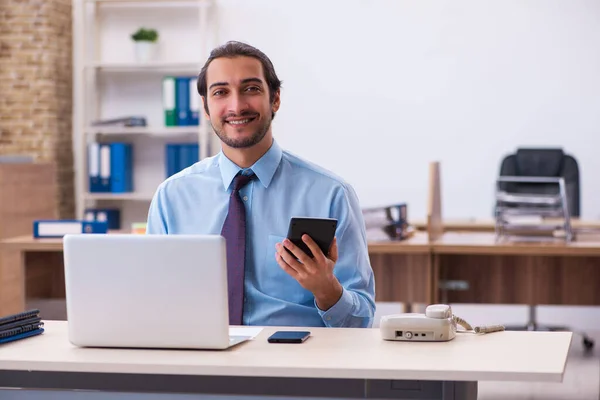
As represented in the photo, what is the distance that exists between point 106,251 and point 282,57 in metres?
5.06

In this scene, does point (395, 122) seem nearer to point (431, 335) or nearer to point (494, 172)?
point (494, 172)

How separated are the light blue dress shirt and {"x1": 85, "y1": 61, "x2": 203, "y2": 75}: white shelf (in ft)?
13.4

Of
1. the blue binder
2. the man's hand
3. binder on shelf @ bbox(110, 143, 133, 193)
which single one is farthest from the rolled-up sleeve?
binder on shelf @ bbox(110, 143, 133, 193)

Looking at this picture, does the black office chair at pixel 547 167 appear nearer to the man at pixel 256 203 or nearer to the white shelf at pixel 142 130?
the white shelf at pixel 142 130

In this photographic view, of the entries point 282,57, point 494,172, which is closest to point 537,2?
point 494,172

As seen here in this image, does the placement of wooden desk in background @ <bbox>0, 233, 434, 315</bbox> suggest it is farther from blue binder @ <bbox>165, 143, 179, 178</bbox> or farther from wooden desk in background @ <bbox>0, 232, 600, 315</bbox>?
blue binder @ <bbox>165, 143, 179, 178</bbox>

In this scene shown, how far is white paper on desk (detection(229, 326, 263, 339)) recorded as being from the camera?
6.86 ft

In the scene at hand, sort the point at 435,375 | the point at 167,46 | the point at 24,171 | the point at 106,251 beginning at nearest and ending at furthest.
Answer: the point at 435,375 → the point at 106,251 → the point at 24,171 → the point at 167,46

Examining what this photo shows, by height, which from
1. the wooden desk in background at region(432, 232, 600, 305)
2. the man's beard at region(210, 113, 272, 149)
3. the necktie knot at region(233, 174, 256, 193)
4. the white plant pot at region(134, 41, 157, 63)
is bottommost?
the wooden desk in background at region(432, 232, 600, 305)

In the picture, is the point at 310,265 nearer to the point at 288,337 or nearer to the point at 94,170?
the point at 288,337

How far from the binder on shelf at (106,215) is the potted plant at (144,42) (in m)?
1.11

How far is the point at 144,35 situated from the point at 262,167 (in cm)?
442

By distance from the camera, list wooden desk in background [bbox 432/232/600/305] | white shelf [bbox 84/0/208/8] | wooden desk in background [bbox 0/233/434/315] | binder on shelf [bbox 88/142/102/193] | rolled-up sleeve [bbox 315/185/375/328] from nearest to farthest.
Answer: rolled-up sleeve [bbox 315/185/375/328] < wooden desk in background [bbox 0/233/434/315] < wooden desk in background [bbox 432/232/600/305] < binder on shelf [bbox 88/142/102/193] < white shelf [bbox 84/0/208/8]

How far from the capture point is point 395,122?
671cm
